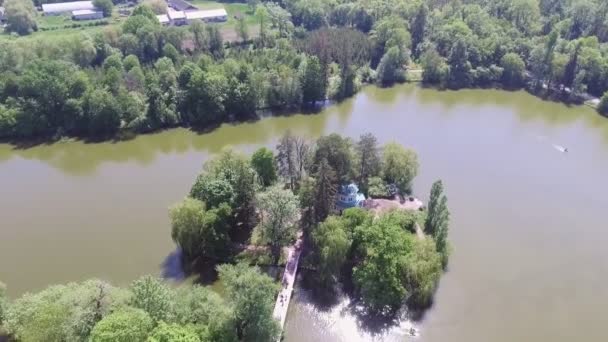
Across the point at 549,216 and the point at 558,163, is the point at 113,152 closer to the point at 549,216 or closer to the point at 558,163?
the point at 549,216

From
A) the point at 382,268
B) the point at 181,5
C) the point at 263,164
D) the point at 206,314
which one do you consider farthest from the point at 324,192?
the point at 181,5

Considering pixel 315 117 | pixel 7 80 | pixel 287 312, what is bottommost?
pixel 287 312

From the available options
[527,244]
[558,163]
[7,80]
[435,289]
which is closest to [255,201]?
[435,289]

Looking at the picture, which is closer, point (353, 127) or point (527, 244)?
point (527, 244)

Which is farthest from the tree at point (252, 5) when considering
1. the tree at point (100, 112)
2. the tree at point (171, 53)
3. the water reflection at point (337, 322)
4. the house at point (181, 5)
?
the water reflection at point (337, 322)

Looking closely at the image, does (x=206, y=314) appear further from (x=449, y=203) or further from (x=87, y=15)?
(x=87, y=15)

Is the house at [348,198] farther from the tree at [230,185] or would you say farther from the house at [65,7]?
the house at [65,7]

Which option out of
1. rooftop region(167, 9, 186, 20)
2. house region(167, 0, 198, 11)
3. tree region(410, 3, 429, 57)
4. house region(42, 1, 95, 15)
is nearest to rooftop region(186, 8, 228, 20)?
rooftop region(167, 9, 186, 20)
